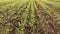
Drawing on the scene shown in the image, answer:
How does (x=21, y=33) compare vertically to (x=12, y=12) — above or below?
below

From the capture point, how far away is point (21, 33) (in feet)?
3.14

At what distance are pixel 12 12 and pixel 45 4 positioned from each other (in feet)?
0.82

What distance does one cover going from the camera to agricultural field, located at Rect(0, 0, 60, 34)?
0.98m

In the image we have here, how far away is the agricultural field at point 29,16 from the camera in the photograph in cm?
98

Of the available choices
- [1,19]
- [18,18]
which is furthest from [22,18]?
[1,19]

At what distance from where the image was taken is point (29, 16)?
1.05 meters

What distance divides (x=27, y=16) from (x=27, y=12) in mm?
36

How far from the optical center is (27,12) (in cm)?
107

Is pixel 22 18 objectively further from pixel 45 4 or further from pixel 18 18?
pixel 45 4

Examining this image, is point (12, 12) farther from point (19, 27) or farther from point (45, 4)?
point (45, 4)

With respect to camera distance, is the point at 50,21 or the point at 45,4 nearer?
the point at 50,21

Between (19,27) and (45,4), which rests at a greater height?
(45,4)

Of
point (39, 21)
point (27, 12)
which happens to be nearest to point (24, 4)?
point (27, 12)

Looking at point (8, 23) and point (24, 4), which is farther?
point (24, 4)
